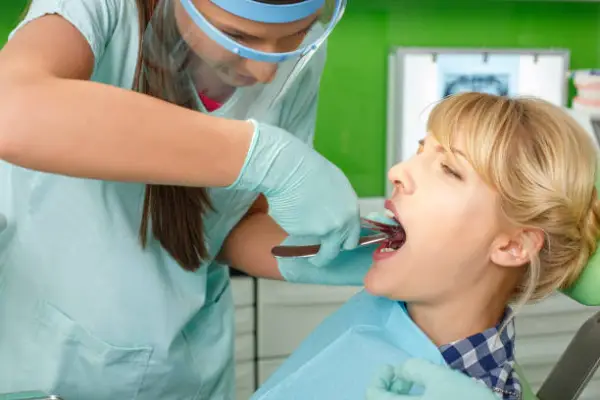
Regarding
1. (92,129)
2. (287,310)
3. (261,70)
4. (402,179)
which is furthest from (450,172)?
(287,310)

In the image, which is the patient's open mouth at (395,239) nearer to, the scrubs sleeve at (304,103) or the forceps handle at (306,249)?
the forceps handle at (306,249)

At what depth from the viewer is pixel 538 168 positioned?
3.93 ft

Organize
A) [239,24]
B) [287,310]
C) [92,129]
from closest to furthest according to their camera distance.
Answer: [92,129] → [239,24] → [287,310]

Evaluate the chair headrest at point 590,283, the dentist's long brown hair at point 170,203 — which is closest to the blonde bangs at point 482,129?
the chair headrest at point 590,283

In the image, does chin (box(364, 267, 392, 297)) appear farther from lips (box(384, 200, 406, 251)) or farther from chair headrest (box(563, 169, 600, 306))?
chair headrest (box(563, 169, 600, 306))

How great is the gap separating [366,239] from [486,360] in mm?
311

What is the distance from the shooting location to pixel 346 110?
112 inches

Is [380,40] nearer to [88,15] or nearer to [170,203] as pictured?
[170,203]

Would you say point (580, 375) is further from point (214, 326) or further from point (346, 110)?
point (346, 110)

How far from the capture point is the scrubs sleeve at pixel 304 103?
4.46 feet

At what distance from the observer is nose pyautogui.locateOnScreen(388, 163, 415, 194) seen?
1.24 m

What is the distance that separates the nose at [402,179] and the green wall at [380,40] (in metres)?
1.57

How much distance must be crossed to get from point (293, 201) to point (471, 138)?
381mm

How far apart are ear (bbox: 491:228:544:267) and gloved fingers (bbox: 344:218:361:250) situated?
269 millimetres
